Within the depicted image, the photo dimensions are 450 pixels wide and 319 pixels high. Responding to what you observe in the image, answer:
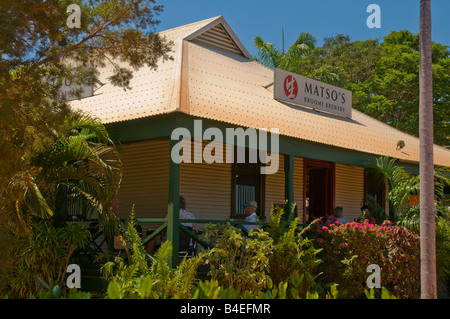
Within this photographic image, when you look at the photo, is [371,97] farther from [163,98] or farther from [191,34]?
[163,98]

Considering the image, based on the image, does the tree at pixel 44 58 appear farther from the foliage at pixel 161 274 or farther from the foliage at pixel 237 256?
the foliage at pixel 237 256

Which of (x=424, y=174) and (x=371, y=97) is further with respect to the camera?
(x=371, y=97)

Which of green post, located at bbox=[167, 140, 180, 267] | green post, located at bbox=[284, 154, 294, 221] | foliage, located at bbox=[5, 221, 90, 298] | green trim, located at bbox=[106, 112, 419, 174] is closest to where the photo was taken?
foliage, located at bbox=[5, 221, 90, 298]

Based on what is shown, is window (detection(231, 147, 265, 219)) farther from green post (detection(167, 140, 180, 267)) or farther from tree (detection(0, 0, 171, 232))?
tree (detection(0, 0, 171, 232))

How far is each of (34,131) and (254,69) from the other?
8.58 m

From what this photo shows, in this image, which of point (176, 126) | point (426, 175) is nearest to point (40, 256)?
point (176, 126)

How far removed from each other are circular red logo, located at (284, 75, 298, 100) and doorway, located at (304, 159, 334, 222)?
8.88 feet

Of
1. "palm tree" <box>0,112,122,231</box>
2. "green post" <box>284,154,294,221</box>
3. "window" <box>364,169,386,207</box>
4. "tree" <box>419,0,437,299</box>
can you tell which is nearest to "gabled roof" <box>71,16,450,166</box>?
"green post" <box>284,154,294,221</box>

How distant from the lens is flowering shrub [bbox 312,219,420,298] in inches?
370

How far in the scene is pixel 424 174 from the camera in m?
7.30

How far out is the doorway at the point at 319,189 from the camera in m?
15.6

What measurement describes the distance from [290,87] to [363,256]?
491 centimetres

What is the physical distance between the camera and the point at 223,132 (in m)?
9.27
